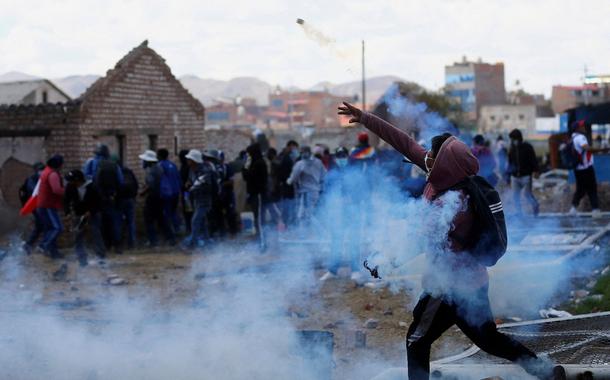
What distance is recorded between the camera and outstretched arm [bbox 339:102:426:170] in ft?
16.5

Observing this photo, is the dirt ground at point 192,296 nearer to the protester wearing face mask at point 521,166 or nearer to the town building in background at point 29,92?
the protester wearing face mask at point 521,166

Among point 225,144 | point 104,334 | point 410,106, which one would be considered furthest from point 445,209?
point 225,144

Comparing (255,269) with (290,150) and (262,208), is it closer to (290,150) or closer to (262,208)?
(262,208)

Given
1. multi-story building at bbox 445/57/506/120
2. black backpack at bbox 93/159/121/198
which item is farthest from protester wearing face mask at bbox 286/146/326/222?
multi-story building at bbox 445/57/506/120

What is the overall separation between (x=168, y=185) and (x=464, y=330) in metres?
9.27

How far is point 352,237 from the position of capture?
981 cm

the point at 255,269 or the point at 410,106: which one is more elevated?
the point at 410,106

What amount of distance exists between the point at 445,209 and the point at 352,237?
541 cm

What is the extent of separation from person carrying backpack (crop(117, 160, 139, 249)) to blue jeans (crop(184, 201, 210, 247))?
3.44 feet

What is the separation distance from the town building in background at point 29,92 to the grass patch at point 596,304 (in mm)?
31005

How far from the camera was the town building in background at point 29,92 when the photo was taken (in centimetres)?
3506

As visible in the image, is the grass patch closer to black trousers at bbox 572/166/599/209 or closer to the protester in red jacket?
black trousers at bbox 572/166/599/209

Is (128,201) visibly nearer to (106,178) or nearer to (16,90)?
(106,178)

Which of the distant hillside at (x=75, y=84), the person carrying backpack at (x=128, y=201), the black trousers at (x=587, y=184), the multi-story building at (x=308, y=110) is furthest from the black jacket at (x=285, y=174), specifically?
the multi-story building at (x=308, y=110)
